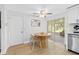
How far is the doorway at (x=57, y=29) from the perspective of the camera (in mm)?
2053

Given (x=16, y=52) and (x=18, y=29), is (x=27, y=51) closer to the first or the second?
(x=16, y=52)

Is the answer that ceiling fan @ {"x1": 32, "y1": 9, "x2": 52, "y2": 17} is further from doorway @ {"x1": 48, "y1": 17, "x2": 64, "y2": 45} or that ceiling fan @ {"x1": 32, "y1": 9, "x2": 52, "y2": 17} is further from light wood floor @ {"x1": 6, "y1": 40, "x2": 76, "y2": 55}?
light wood floor @ {"x1": 6, "y1": 40, "x2": 76, "y2": 55}

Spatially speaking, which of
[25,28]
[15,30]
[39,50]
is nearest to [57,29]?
[39,50]

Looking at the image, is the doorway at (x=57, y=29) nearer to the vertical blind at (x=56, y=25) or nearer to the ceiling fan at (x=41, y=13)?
the vertical blind at (x=56, y=25)

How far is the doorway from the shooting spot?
80.8 inches

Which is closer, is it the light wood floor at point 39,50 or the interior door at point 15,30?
the light wood floor at point 39,50

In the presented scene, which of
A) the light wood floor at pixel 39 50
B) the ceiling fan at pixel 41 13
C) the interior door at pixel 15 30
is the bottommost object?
the light wood floor at pixel 39 50

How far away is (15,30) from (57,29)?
2.87 feet

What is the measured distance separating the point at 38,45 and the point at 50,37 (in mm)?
302

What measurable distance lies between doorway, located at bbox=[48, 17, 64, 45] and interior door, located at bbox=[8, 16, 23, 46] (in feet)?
2.02

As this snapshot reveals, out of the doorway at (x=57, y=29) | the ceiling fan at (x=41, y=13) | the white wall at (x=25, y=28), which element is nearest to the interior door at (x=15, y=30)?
the white wall at (x=25, y=28)

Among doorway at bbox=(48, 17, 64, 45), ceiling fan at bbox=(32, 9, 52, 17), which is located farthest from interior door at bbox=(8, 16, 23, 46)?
doorway at bbox=(48, 17, 64, 45)

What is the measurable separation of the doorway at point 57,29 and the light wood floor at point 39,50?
0.35ft
